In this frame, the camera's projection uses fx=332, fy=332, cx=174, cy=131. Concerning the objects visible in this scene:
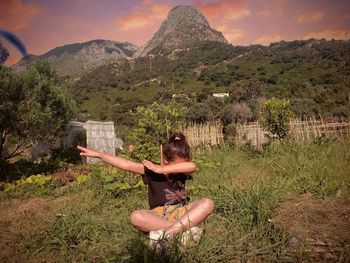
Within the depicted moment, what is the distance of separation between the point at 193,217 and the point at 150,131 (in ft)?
20.5

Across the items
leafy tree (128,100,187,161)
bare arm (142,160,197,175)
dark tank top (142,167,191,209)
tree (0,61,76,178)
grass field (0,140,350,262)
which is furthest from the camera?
tree (0,61,76,178)

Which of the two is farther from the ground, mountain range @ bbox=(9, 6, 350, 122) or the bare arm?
mountain range @ bbox=(9, 6, 350, 122)

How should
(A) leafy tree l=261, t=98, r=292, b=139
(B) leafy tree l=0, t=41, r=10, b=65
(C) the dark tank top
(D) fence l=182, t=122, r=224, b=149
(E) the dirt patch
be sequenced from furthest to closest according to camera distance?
(D) fence l=182, t=122, r=224, b=149 < (A) leafy tree l=261, t=98, r=292, b=139 < (B) leafy tree l=0, t=41, r=10, b=65 < (C) the dark tank top < (E) the dirt patch

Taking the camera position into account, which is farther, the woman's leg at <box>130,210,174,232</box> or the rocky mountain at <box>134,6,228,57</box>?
the rocky mountain at <box>134,6,228,57</box>

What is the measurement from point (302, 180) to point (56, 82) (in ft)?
44.6

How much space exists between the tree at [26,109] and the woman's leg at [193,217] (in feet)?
27.7

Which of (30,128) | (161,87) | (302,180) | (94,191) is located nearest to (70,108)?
(30,128)

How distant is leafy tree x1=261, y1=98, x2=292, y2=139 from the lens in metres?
12.9

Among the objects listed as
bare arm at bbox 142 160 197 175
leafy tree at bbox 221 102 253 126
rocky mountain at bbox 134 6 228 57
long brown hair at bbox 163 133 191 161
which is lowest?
leafy tree at bbox 221 102 253 126

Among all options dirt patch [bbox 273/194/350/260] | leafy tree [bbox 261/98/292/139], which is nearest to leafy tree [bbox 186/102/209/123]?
leafy tree [bbox 261/98/292/139]

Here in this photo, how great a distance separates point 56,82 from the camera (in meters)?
16.3

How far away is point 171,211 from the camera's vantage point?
340cm

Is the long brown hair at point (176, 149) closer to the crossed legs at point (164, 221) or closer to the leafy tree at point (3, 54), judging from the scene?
the crossed legs at point (164, 221)

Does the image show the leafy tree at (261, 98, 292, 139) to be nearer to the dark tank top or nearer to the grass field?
the grass field
